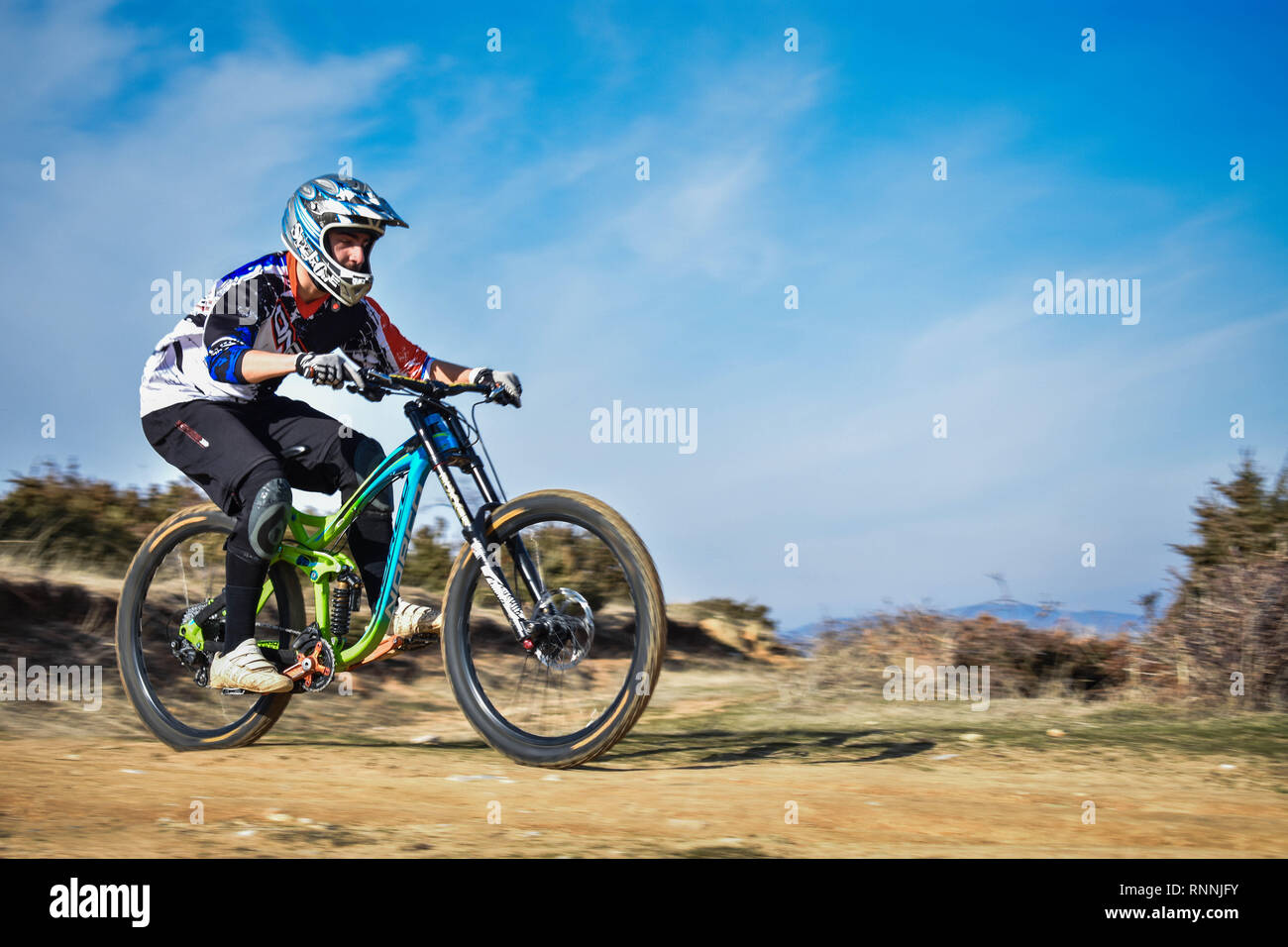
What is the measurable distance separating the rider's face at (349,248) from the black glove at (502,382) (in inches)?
30.8

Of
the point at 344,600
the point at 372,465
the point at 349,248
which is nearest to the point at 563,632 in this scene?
the point at 344,600

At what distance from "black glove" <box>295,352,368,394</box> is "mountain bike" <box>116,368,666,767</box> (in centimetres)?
9

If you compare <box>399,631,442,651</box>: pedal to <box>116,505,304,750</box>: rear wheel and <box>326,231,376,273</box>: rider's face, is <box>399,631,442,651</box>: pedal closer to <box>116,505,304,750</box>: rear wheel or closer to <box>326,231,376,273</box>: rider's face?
<box>116,505,304,750</box>: rear wheel

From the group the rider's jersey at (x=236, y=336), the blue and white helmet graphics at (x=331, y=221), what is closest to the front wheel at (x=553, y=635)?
the rider's jersey at (x=236, y=336)

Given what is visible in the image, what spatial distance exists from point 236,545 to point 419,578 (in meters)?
6.76

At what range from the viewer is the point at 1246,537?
9688mm

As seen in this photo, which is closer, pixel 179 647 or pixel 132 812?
pixel 132 812

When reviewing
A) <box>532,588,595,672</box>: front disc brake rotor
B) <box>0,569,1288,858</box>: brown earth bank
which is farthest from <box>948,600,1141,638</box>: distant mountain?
<box>532,588,595,672</box>: front disc brake rotor

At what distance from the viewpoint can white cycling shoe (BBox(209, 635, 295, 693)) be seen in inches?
193

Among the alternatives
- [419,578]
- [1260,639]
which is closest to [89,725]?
[419,578]

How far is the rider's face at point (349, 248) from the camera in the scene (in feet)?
16.7

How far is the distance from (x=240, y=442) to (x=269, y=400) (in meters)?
0.46

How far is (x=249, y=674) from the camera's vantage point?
4.93 metres

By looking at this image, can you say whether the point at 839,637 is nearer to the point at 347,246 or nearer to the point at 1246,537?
the point at 1246,537
